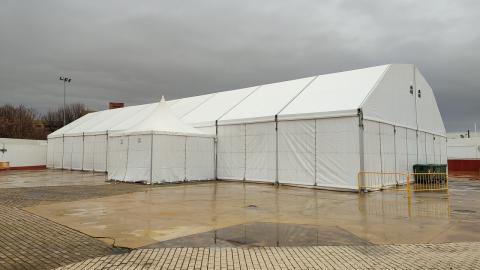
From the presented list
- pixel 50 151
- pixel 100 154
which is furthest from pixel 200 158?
pixel 50 151

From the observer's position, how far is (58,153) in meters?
33.2

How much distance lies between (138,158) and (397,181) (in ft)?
42.4

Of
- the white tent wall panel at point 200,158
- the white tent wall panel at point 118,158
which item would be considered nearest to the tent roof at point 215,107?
the white tent wall panel at point 200,158

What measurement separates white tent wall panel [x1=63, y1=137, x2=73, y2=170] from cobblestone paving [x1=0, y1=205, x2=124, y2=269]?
2440 cm

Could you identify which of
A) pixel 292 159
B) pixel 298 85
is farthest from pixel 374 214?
pixel 298 85

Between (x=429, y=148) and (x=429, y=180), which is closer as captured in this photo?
(x=429, y=180)

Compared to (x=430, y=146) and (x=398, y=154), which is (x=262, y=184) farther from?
(x=430, y=146)

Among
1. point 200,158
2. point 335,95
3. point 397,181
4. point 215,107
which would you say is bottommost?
point 397,181

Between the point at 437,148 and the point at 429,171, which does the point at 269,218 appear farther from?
the point at 437,148

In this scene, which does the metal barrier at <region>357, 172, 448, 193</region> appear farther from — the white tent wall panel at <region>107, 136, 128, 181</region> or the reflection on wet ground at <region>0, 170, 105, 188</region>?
the reflection on wet ground at <region>0, 170, 105, 188</region>

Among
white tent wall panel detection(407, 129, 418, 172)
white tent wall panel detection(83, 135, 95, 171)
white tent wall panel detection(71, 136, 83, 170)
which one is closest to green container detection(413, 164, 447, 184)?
white tent wall panel detection(407, 129, 418, 172)

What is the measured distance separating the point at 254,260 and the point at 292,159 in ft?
41.6

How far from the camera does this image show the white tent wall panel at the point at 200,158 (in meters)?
20.3

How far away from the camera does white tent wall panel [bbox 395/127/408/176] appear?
61.0ft
